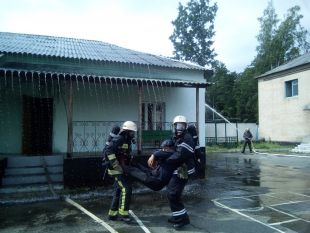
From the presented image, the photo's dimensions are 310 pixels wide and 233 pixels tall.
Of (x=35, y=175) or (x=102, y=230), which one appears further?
(x=35, y=175)

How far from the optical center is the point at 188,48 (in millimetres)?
45406

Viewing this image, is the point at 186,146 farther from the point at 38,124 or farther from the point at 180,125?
the point at 38,124

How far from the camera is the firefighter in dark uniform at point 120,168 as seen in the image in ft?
20.5

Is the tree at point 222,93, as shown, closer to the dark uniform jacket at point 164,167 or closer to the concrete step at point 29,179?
the concrete step at point 29,179

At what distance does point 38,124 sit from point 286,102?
21762 mm

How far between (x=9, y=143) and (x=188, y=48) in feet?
120

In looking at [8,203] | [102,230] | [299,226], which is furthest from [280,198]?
[8,203]

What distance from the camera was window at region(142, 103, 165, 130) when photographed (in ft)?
Answer: 43.5

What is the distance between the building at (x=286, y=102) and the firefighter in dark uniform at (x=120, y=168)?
72.9ft

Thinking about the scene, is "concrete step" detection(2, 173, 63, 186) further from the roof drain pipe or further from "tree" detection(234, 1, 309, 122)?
"tree" detection(234, 1, 309, 122)

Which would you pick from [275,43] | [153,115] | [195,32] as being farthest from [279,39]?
[153,115]

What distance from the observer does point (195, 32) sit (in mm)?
46062

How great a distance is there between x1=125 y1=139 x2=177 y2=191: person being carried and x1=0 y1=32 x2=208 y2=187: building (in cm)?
440

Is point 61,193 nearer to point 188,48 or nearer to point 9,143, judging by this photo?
point 9,143
